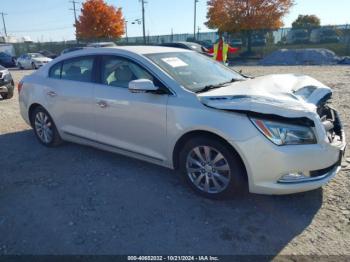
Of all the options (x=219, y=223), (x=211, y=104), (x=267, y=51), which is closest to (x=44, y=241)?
(x=219, y=223)

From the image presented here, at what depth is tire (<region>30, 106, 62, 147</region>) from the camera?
5059 mm

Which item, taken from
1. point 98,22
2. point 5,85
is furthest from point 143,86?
point 98,22

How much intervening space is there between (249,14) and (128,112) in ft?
105

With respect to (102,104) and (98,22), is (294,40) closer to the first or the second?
(98,22)

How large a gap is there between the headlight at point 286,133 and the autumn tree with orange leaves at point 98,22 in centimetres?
4337

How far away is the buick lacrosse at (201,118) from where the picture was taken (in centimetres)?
294

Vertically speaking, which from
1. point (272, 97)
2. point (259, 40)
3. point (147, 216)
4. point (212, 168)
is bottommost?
point (147, 216)

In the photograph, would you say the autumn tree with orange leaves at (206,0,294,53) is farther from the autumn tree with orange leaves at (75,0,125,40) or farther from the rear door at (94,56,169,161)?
the rear door at (94,56,169,161)

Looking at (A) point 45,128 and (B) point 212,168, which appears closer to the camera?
(B) point 212,168

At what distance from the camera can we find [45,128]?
5156 mm

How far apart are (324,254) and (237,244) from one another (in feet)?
2.32

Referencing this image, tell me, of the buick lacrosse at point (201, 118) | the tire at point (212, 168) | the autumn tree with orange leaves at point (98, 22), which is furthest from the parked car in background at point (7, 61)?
the tire at point (212, 168)

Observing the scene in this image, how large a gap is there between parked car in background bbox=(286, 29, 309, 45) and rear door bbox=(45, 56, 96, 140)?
34.1m

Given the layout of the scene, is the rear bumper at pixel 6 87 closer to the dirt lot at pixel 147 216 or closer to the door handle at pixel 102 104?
the dirt lot at pixel 147 216
